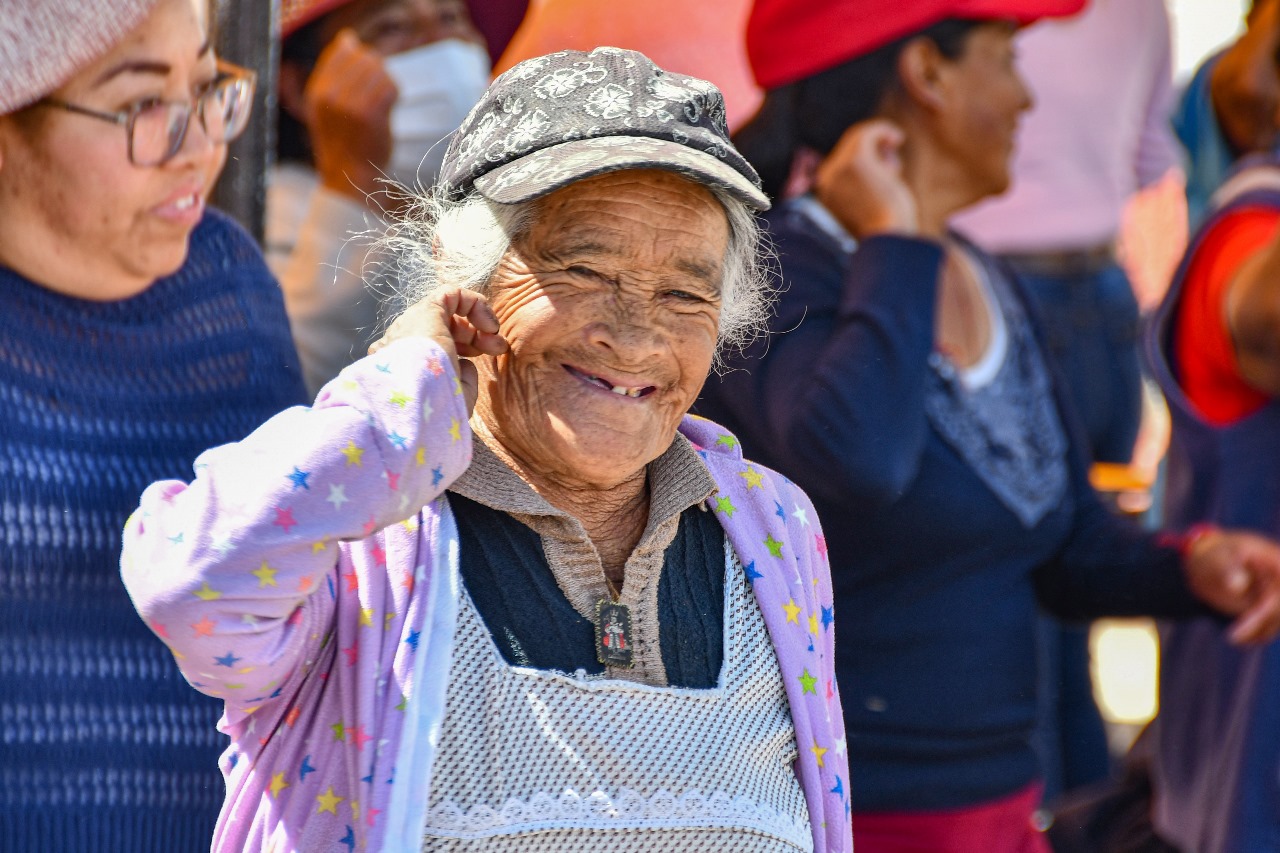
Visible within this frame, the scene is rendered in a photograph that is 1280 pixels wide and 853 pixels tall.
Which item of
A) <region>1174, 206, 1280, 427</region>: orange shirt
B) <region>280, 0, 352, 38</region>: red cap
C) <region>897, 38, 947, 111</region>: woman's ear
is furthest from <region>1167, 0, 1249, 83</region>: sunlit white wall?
<region>280, 0, 352, 38</region>: red cap

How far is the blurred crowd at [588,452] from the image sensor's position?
1690 millimetres

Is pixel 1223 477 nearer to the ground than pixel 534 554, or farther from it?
nearer to the ground

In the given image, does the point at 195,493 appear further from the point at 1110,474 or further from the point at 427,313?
the point at 1110,474

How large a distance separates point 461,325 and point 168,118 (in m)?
0.70

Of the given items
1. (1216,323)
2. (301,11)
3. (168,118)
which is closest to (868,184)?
(1216,323)

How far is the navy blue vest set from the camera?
3.24m

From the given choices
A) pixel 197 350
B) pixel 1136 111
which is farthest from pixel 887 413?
pixel 1136 111

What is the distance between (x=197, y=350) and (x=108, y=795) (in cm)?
69

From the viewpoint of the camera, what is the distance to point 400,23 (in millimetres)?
3713

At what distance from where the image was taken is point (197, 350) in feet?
7.77

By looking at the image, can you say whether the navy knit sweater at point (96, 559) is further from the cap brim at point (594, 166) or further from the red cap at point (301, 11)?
the red cap at point (301, 11)

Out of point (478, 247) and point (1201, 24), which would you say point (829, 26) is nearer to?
point (478, 247)

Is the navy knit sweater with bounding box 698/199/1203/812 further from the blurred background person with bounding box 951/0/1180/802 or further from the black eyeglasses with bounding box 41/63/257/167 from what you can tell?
the blurred background person with bounding box 951/0/1180/802

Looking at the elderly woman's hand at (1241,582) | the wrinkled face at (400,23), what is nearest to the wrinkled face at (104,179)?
the wrinkled face at (400,23)
